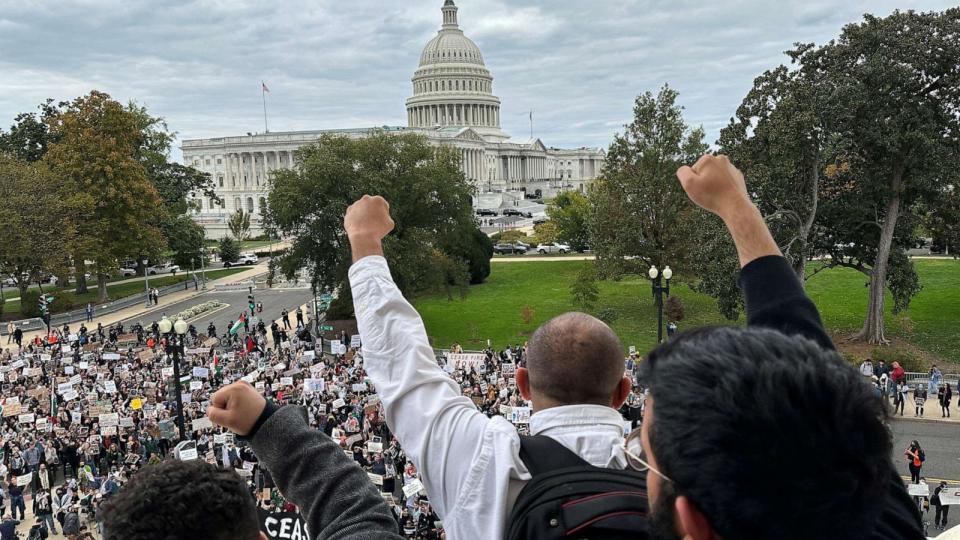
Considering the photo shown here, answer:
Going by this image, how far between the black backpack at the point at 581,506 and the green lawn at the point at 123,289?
171 feet

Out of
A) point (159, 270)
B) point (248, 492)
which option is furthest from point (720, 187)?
point (159, 270)

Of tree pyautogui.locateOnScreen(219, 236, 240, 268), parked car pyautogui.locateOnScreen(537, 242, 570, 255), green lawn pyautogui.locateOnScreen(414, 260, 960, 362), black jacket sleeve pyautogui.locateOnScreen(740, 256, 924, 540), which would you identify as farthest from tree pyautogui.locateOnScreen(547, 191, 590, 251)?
black jacket sleeve pyautogui.locateOnScreen(740, 256, 924, 540)

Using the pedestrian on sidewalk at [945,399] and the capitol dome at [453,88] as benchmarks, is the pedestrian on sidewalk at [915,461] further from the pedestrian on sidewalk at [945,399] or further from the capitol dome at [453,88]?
the capitol dome at [453,88]

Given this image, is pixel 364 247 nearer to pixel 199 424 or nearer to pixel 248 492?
pixel 248 492

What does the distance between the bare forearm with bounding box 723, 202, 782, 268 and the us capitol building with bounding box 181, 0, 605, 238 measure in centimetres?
11532

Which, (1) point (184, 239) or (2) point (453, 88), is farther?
(2) point (453, 88)

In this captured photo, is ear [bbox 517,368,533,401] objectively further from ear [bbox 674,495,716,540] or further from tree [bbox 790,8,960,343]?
tree [bbox 790,8,960,343]

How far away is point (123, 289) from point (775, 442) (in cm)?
6192

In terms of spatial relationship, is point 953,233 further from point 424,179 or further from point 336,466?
point 336,466

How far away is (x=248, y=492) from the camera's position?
223 cm

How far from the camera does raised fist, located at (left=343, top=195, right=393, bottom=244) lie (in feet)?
10.1

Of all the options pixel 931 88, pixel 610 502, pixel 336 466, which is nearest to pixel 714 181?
pixel 610 502

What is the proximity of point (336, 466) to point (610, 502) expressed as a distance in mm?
1111

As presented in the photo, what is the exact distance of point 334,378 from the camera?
2470cm
